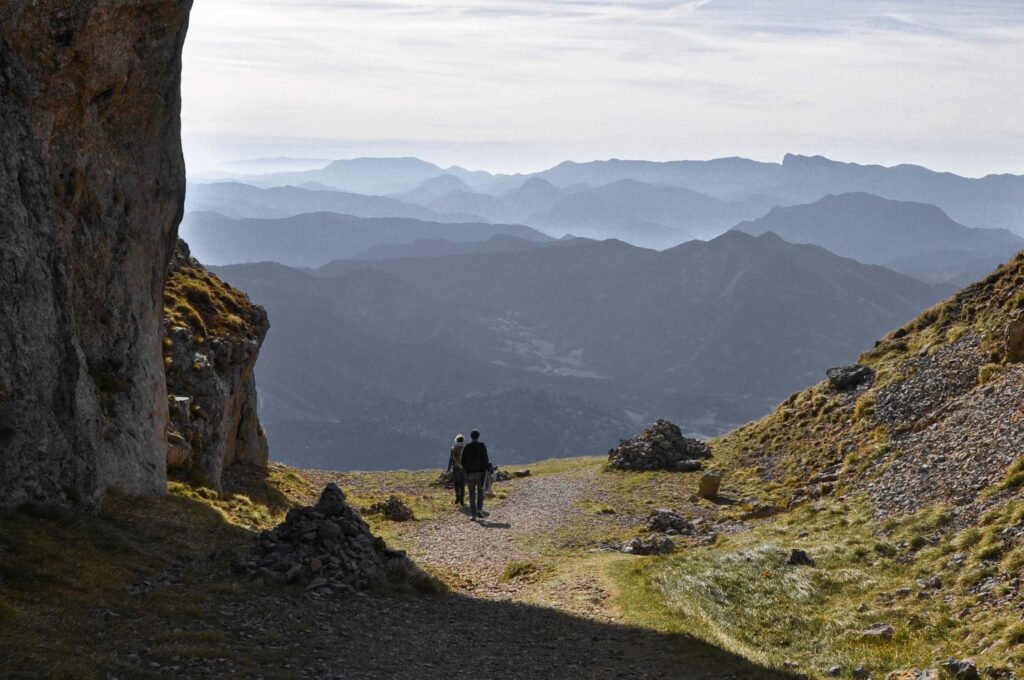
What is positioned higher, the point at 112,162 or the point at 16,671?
the point at 112,162

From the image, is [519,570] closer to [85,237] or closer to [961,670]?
[961,670]

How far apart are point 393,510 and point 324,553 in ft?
63.9

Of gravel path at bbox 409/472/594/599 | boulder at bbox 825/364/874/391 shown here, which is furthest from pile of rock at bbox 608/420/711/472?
boulder at bbox 825/364/874/391

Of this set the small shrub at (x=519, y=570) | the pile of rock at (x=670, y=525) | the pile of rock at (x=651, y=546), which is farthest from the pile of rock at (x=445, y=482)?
the small shrub at (x=519, y=570)

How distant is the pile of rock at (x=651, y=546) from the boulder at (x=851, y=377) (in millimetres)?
26212

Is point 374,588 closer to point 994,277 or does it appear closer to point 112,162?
point 112,162

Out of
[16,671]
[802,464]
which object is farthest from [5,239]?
[802,464]

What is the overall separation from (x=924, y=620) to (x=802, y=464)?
26.9 meters

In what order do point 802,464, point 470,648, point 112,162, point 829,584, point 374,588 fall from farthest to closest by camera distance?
point 802,464 → point 112,162 → point 829,584 → point 374,588 → point 470,648

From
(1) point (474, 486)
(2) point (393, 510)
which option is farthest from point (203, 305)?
(1) point (474, 486)

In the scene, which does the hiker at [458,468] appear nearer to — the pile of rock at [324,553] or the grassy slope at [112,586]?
the grassy slope at [112,586]

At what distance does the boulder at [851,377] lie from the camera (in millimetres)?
54031

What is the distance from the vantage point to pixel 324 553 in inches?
880

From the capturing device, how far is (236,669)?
48.8 feet
